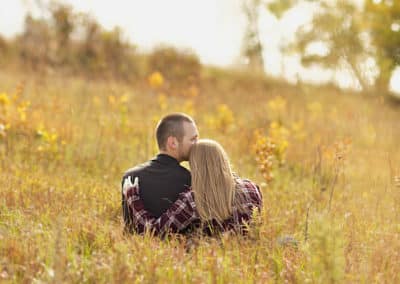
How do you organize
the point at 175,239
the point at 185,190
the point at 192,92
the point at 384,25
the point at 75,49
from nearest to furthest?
1. the point at 175,239
2. the point at 185,190
3. the point at 192,92
4. the point at 75,49
5. the point at 384,25

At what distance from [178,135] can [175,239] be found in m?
0.70

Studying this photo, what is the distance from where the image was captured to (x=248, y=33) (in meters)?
19.8

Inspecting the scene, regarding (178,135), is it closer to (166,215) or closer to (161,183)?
(161,183)

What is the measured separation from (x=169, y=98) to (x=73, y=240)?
7.96 m

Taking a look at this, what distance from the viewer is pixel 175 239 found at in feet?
13.0

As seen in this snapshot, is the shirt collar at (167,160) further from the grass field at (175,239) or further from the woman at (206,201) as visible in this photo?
the grass field at (175,239)

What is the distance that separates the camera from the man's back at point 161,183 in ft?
13.7

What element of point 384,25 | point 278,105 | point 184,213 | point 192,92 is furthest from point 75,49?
point 184,213

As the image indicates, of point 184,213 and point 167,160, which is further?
point 167,160

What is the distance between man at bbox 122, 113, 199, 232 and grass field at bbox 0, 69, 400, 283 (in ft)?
1.12

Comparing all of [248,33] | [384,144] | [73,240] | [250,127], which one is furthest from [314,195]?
[248,33]

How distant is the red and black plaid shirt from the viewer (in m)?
4.06

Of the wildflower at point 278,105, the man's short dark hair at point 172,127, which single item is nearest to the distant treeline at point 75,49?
the wildflower at point 278,105

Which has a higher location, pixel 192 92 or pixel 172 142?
pixel 192 92
